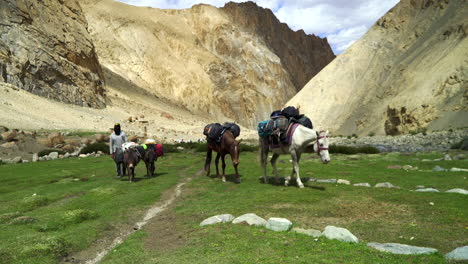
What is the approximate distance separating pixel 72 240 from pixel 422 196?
10.7 meters

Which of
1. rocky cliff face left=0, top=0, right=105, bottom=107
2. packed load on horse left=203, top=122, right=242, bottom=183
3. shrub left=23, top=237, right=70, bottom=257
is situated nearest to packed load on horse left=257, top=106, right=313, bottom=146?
packed load on horse left=203, top=122, right=242, bottom=183

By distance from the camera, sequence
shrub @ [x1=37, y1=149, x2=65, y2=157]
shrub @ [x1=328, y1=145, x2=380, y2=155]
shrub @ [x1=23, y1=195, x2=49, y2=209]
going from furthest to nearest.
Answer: shrub @ [x1=328, y1=145, x2=380, y2=155], shrub @ [x1=37, y1=149, x2=65, y2=157], shrub @ [x1=23, y1=195, x2=49, y2=209]

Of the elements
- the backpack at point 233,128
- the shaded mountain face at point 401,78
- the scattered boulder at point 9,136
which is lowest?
the backpack at point 233,128

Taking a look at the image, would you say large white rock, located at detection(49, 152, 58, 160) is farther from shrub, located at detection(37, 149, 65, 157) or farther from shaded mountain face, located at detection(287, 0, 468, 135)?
shaded mountain face, located at detection(287, 0, 468, 135)

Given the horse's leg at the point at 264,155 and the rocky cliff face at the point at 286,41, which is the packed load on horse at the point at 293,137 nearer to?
the horse's leg at the point at 264,155

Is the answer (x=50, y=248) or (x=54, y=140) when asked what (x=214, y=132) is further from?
(x=54, y=140)

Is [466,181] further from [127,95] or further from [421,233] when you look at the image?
[127,95]

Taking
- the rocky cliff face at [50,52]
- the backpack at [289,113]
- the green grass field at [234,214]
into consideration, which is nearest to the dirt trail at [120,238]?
the green grass field at [234,214]

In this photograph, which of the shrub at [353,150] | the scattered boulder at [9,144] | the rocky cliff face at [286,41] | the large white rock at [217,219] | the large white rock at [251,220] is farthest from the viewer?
the rocky cliff face at [286,41]

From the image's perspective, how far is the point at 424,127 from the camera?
49.2 m

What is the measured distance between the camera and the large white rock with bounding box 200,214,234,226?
384 inches

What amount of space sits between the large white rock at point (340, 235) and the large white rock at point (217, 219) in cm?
288

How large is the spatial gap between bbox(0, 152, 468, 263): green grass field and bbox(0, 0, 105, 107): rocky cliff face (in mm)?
47777

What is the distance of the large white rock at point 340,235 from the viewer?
7.61 m
